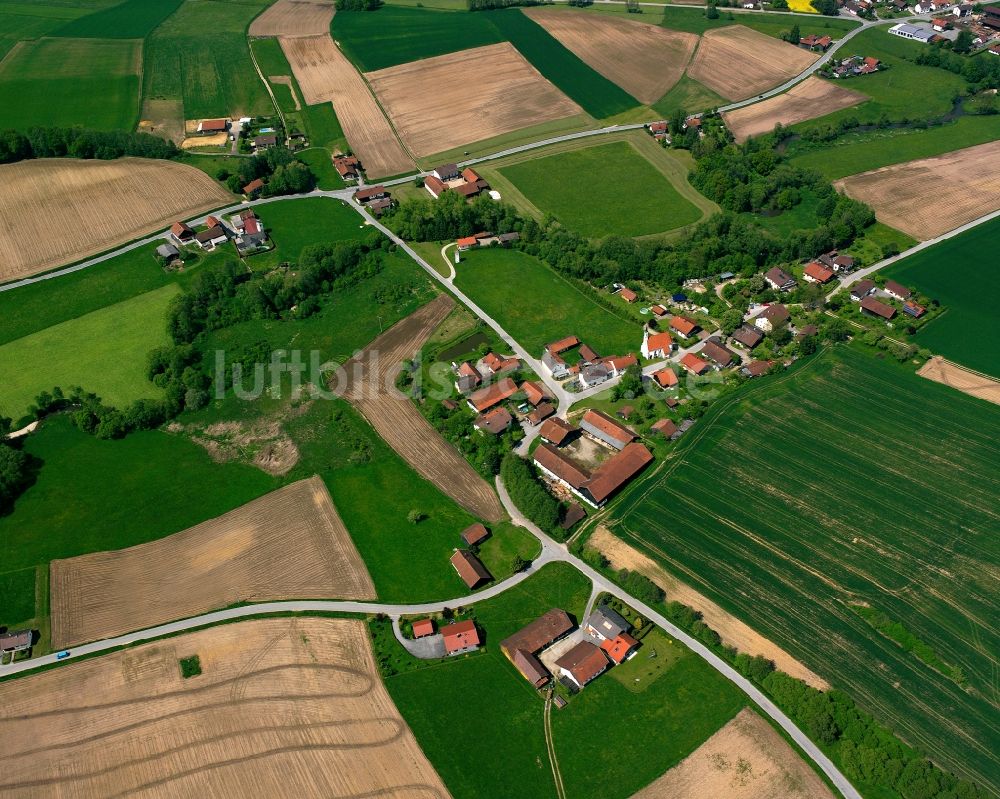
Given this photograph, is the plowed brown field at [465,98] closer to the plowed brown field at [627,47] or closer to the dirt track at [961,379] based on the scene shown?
the plowed brown field at [627,47]

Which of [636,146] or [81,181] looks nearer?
[81,181]

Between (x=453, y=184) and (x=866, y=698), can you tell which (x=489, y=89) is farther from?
(x=866, y=698)

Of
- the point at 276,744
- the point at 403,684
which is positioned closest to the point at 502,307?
the point at 403,684

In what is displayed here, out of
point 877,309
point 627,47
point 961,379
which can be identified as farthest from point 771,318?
point 627,47

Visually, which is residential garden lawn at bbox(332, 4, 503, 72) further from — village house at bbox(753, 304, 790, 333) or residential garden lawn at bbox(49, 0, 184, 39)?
village house at bbox(753, 304, 790, 333)

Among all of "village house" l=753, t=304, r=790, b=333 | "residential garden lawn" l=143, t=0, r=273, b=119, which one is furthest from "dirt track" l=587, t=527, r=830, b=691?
"residential garden lawn" l=143, t=0, r=273, b=119

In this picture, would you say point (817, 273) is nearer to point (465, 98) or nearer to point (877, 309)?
point (877, 309)
